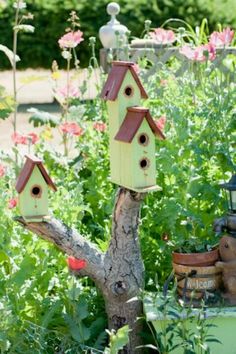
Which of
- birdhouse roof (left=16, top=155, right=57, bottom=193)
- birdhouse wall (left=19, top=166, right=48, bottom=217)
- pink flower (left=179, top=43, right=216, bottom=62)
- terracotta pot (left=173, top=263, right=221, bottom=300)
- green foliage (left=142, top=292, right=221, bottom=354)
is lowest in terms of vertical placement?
green foliage (left=142, top=292, right=221, bottom=354)

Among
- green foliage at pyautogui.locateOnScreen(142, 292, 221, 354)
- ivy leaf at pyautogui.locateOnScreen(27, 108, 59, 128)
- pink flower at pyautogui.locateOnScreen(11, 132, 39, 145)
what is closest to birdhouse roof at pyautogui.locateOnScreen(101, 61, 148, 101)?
green foliage at pyautogui.locateOnScreen(142, 292, 221, 354)

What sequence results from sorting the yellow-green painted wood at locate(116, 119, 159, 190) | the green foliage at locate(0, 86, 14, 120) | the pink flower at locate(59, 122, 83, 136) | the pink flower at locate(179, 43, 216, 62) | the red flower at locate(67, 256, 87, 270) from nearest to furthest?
the red flower at locate(67, 256, 87, 270)
the yellow-green painted wood at locate(116, 119, 159, 190)
the green foliage at locate(0, 86, 14, 120)
the pink flower at locate(179, 43, 216, 62)
the pink flower at locate(59, 122, 83, 136)

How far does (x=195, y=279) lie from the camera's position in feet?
12.6

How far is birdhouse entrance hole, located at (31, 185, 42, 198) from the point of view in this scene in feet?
12.4

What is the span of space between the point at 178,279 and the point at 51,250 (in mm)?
682

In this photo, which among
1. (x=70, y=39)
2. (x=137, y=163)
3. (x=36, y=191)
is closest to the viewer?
(x=137, y=163)

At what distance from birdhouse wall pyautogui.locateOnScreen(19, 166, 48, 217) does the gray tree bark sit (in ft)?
0.16

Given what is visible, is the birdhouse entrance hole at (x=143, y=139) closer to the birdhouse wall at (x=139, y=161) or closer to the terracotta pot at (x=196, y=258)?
the birdhouse wall at (x=139, y=161)

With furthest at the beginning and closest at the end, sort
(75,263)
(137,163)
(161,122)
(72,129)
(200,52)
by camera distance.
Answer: (72,129) → (200,52) → (161,122) → (137,163) → (75,263)

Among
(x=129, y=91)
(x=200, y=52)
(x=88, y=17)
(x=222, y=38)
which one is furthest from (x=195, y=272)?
(x=88, y=17)

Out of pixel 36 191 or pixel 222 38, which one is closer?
pixel 36 191

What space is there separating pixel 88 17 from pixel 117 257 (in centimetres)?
1139

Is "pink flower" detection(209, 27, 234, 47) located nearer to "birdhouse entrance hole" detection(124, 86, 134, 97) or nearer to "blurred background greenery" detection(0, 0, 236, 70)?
"birdhouse entrance hole" detection(124, 86, 134, 97)

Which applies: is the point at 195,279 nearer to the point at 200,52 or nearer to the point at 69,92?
the point at 200,52
